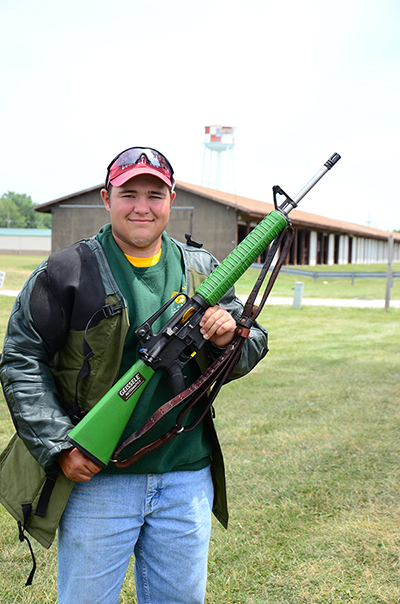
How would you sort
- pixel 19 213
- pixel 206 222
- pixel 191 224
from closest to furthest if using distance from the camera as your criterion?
pixel 206 222 < pixel 191 224 < pixel 19 213

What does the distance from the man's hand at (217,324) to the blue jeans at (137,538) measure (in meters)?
0.56

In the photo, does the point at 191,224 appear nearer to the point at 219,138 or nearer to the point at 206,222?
the point at 206,222

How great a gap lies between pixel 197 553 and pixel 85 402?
731 mm

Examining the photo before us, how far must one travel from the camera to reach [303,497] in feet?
14.4

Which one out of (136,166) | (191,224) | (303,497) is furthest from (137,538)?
(191,224)

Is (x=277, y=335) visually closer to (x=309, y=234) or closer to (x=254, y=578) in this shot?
(x=254, y=578)

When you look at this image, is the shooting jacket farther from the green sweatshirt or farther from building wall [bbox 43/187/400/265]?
building wall [bbox 43/187/400/265]

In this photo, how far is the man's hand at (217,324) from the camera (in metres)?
2.16

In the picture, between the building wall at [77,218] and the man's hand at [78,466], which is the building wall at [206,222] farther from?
the man's hand at [78,466]

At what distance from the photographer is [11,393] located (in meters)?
2.02

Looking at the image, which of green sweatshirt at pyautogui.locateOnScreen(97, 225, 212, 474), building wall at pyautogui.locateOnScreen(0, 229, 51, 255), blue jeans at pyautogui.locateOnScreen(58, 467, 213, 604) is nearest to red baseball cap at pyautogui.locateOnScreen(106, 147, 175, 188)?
green sweatshirt at pyautogui.locateOnScreen(97, 225, 212, 474)

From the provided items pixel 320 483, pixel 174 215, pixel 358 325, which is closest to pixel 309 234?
pixel 174 215

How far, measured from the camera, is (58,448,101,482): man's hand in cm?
197

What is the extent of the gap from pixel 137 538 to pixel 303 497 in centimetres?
255
